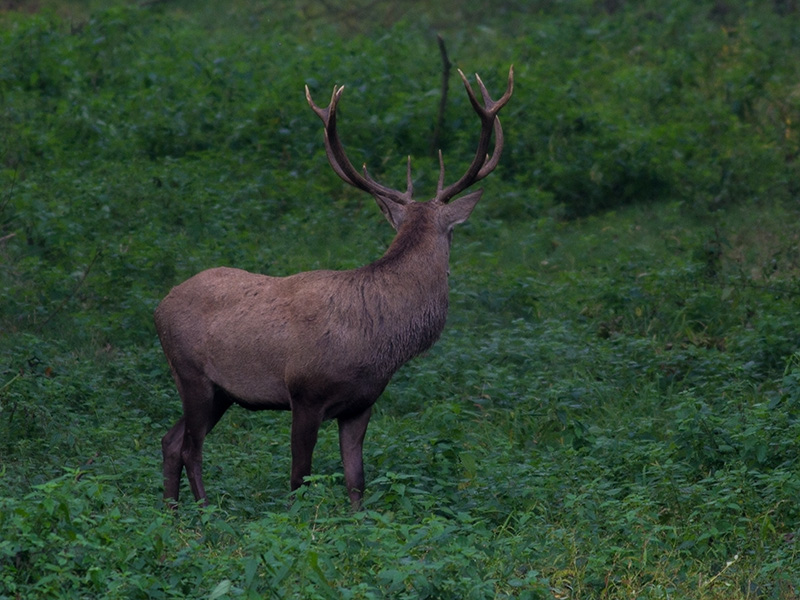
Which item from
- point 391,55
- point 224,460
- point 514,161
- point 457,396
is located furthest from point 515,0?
point 224,460

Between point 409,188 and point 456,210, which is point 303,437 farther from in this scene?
point 409,188

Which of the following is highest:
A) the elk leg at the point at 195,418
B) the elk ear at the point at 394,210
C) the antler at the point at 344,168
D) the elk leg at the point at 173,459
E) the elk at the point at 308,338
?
the antler at the point at 344,168

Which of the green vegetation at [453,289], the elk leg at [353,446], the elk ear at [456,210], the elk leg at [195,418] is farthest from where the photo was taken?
the elk ear at [456,210]

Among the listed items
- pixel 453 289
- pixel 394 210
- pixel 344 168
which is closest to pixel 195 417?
pixel 394 210

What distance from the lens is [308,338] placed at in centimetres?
673

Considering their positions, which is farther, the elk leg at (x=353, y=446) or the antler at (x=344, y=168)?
the antler at (x=344, y=168)

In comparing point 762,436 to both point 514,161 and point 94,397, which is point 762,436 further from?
point 514,161

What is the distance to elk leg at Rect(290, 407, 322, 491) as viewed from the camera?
21.8ft

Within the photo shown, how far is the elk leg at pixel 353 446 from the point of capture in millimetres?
6875

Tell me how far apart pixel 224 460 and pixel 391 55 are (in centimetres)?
770

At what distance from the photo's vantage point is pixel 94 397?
26.6 feet

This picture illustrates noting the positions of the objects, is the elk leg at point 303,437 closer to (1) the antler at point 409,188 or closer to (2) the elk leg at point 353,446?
(2) the elk leg at point 353,446

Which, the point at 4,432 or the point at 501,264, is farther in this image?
the point at 501,264

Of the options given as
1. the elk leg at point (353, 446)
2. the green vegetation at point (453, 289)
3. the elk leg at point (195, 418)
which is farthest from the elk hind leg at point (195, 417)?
the elk leg at point (353, 446)
